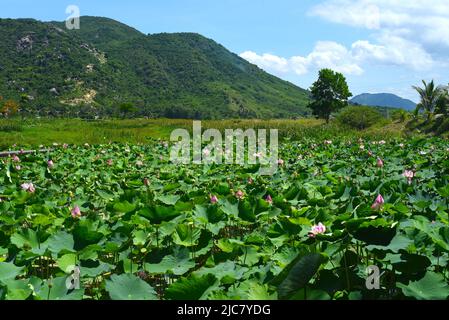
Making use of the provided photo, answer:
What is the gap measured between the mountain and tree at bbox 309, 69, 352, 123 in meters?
45.2

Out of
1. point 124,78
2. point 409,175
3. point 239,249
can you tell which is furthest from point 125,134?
point 124,78

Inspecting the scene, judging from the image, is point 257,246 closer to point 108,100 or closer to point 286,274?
point 286,274

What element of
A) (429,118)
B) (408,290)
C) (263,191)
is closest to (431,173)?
(263,191)

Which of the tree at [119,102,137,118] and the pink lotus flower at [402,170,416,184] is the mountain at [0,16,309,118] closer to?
the tree at [119,102,137,118]

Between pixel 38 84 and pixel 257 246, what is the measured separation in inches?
3975

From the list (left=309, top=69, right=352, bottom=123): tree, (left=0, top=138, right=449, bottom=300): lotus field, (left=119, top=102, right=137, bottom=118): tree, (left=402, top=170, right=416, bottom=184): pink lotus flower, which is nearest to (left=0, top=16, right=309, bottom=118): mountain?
(left=119, top=102, right=137, bottom=118): tree

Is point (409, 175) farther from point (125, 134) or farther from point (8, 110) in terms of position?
point (8, 110)

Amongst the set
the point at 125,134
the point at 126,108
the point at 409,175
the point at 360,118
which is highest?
the point at 126,108

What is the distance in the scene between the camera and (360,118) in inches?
1252

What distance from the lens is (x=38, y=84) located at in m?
94.2

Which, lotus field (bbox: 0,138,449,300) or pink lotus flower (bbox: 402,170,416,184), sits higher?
pink lotus flower (bbox: 402,170,416,184)

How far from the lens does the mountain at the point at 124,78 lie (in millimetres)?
93562

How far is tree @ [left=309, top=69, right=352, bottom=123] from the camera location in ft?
163

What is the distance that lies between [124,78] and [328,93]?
77.1 meters
